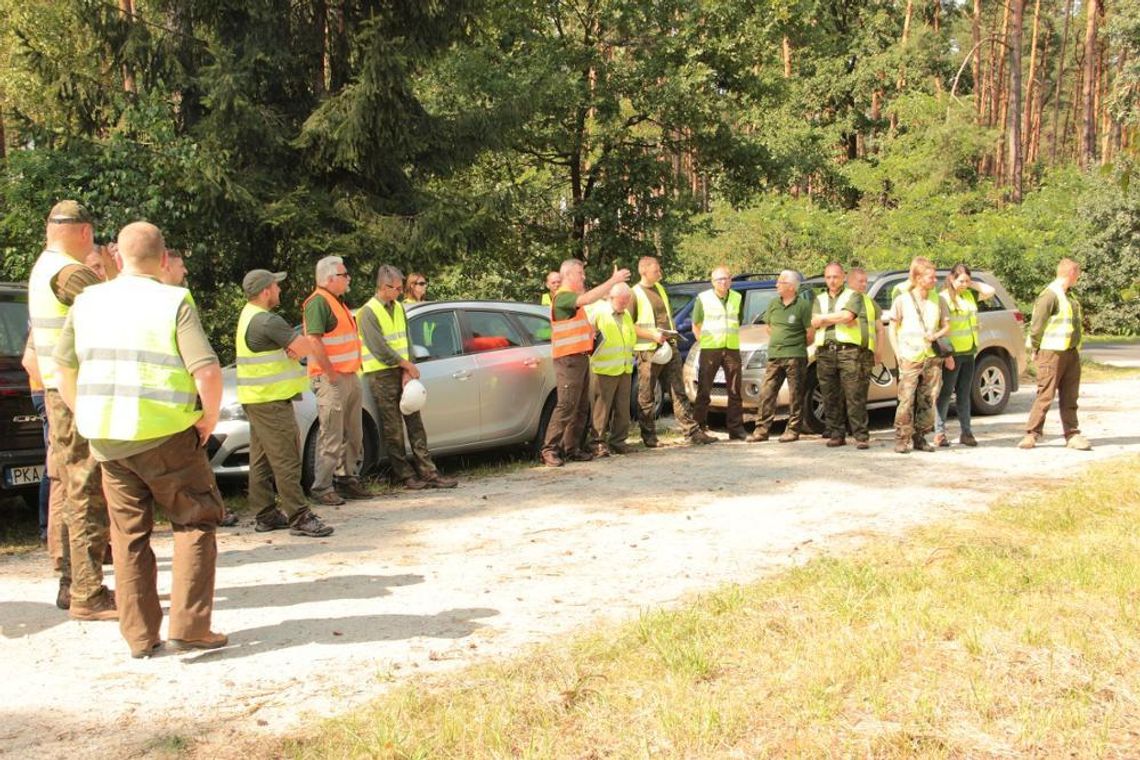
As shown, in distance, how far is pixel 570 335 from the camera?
1031 centimetres

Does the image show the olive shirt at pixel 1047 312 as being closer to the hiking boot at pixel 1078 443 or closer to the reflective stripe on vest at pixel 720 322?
the hiking boot at pixel 1078 443

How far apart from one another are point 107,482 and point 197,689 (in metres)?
1.05

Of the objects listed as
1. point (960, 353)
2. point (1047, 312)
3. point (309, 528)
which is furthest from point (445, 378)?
point (1047, 312)

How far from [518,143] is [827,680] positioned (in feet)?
49.8

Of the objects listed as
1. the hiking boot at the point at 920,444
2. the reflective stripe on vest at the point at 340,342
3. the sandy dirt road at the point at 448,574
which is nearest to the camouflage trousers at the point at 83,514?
the sandy dirt road at the point at 448,574

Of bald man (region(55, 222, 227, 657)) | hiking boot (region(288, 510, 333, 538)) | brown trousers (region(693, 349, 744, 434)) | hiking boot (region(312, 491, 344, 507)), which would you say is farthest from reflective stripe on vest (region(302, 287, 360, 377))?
brown trousers (region(693, 349, 744, 434))

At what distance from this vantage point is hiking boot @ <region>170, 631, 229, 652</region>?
5.02 metres

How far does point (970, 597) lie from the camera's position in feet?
18.0

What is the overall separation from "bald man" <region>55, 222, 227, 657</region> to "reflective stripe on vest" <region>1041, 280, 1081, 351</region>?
852 cm

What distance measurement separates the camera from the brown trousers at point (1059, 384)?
35.1 ft

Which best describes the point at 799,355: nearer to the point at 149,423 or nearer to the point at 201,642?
the point at 201,642

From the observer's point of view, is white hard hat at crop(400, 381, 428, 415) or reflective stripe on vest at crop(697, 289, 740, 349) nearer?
white hard hat at crop(400, 381, 428, 415)

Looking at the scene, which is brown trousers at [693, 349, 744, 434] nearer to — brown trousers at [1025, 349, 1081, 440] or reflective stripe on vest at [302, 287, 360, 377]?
brown trousers at [1025, 349, 1081, 440]

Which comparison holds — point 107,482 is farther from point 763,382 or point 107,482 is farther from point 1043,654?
point 763,382
